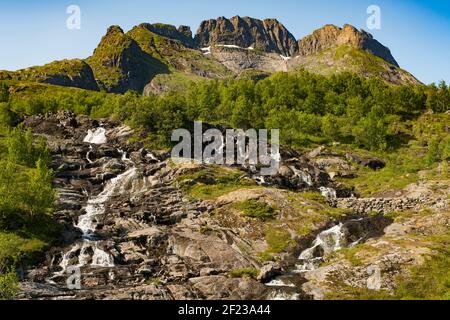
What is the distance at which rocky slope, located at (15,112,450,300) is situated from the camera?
51594mm

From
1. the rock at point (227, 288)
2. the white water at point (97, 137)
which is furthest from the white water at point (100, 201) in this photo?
the white water at point (97, 137)

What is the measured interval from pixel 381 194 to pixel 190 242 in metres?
45.0

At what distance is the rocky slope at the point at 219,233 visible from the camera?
51.6 m

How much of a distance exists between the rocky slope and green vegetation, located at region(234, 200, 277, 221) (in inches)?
6.3

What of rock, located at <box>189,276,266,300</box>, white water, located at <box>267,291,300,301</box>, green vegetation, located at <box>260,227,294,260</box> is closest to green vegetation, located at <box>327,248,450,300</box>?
white water, located at <box>267,291,300,301</box>

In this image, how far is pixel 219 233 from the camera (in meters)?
68.6

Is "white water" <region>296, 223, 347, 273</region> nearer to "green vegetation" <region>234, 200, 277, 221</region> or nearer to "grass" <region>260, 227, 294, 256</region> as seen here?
"grass" <region>260, 227, 294, 256</region>

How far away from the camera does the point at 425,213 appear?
70.8 m

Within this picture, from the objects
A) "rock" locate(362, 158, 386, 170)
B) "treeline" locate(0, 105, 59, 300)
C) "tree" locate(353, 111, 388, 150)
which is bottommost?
"treeline" locate(0, 105, 59, 300)

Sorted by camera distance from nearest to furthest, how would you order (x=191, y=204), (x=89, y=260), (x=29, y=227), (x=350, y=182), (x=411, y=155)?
(x=89, y=260)
(x=29, y=227)
(x=191, y=204)
(x=350, y=182)
(x=411, y=155)

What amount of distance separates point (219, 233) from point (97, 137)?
7563 centimetres

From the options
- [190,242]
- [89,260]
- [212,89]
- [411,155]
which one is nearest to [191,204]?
[190,242]

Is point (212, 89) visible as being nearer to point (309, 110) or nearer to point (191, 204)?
point (309, 110)

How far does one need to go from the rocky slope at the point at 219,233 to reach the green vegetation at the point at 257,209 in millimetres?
159
